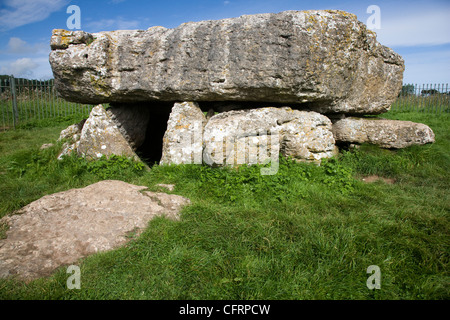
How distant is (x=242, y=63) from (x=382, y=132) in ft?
9.82

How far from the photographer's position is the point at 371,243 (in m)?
3.13

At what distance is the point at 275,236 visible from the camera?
3.26m

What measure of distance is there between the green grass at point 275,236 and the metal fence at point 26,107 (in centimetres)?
798

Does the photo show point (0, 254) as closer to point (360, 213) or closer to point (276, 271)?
point (276, 271)

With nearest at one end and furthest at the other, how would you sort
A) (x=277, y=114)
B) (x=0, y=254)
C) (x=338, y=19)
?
1. (x=0, y=254)
2. (x=338, y=19)
3. (x=277, y=114)

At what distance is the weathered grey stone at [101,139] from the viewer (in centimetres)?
580

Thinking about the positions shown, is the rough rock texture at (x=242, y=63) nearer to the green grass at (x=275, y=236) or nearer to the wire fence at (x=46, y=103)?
the green grass at (x=275, y=236)

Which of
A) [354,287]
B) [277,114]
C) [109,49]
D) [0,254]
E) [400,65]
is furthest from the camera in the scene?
[400,65]

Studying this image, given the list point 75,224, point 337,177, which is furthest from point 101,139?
point 337,177

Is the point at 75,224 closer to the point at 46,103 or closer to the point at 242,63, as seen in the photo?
the point at 242,63

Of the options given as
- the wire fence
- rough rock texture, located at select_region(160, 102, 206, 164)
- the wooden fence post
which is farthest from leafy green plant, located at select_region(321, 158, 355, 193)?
the wooden fence post

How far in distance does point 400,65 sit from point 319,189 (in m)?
3.73

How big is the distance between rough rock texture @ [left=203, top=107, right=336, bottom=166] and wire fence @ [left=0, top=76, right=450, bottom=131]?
907 cm
